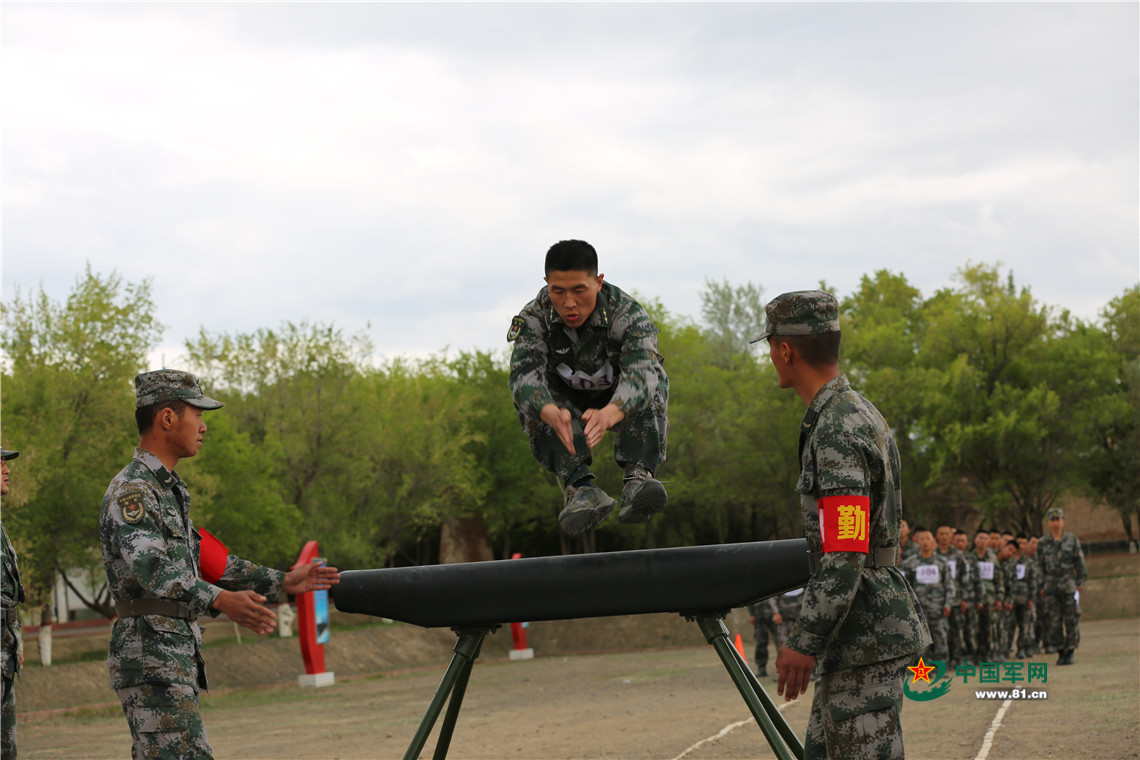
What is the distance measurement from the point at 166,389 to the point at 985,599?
17806 millimetres

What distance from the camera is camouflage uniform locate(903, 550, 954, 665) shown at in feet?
57.9

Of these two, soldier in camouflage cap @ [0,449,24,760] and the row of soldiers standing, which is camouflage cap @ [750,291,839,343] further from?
the row of soldiers standing

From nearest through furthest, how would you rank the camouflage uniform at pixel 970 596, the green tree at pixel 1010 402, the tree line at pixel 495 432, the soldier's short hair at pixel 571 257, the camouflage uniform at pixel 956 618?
1. the soldier's short hair at pixel 571 257
2. the camouflage uniform at pixel 956 618
3. the camouflage uniform at pixel 970 596
4. the tree line at pixel 495 432
5. the green tree at pixel 1010 402

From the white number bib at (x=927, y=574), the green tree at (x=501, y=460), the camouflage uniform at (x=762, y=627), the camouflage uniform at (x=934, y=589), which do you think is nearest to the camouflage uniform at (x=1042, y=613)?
the camouflage uniform at (x=934, y=589)

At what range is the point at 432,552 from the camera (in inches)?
2411

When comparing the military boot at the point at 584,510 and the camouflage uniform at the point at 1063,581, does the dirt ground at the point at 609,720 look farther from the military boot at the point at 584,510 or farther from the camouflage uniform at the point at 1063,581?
the military boot at the point at 584,510

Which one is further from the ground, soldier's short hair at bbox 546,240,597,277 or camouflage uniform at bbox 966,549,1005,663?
soldier's short hair at bbox 546,240,597,277

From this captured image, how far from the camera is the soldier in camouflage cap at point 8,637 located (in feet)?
20.5

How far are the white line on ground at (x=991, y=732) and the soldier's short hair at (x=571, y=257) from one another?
21.2ft

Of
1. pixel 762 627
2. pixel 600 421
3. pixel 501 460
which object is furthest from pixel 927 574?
pixel 501 460

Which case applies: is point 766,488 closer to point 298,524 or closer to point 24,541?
point 298,524

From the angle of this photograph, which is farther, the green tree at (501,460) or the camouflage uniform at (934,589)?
the green tree at (501,460)

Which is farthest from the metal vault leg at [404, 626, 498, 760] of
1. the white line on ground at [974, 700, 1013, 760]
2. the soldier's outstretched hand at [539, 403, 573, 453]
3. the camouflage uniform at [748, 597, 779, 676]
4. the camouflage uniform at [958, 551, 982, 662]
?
the camouflage uniform at [958, 551, 982, 662]

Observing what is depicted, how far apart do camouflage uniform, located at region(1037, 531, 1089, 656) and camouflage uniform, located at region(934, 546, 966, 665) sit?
162 cm
